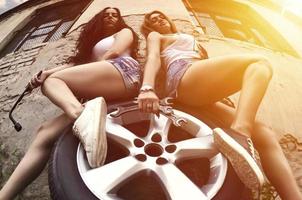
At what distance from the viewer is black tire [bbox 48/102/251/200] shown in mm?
2039

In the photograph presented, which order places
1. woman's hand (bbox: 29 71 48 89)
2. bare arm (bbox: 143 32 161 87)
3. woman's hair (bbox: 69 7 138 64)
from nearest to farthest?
bare arm (bbox: 143 32 161 87), woman's hand (bbox: 29 71 48 89), woman's hair (bbox: 69 7 138 64)

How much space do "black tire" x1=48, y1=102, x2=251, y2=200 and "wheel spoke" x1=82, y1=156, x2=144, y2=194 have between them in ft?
0.14

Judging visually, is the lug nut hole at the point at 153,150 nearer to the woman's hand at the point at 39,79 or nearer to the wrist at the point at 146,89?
the wrist at the point at 146,89

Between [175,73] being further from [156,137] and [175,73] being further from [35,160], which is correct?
[35,160]

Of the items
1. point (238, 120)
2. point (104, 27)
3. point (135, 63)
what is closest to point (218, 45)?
point (104, 27)

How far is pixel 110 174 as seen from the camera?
7.07ft

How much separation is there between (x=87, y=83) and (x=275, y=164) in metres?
1.28

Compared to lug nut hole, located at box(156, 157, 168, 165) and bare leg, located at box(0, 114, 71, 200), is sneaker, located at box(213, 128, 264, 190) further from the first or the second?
bare leg, located at box(0, 114, 71, 200)

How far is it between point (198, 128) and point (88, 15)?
440cm

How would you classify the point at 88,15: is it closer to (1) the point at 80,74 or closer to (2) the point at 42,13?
(2) the point at 42,13

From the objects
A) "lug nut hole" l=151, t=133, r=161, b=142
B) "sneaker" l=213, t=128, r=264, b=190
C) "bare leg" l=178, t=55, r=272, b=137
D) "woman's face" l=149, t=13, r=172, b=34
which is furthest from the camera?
"woman's face" l=149, t=13, r=172, b=34

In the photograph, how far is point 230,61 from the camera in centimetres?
264

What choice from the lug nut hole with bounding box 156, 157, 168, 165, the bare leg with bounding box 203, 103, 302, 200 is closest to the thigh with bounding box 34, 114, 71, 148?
the lug nut hole with bounding box 156, 157, 168, 165

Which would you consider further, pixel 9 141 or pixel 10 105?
pixel 10 105
